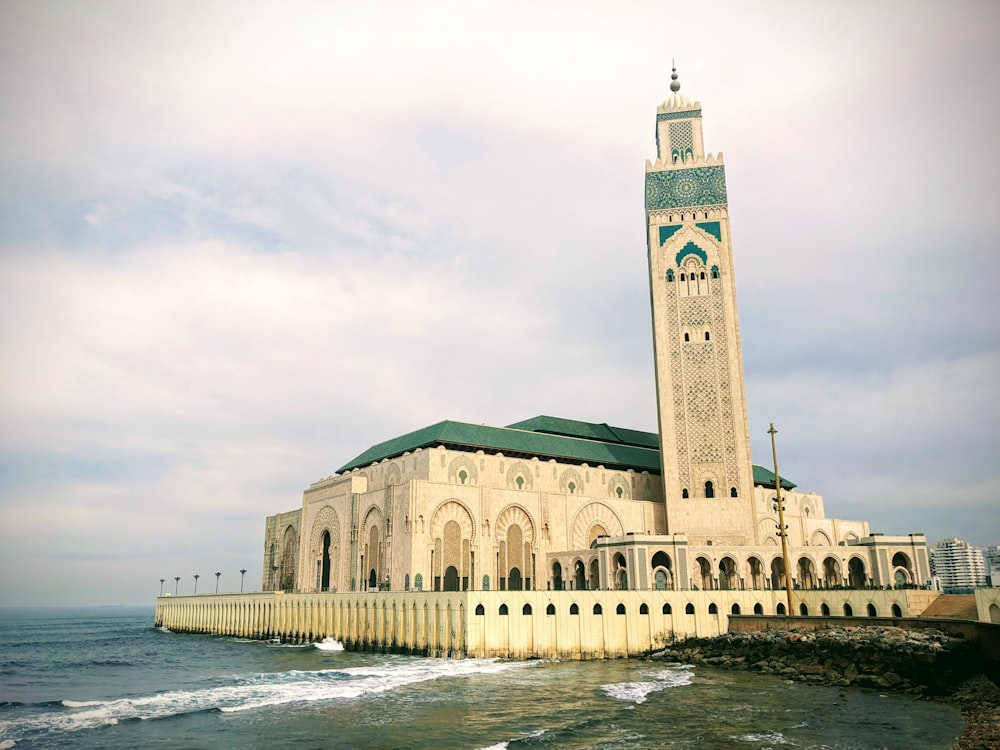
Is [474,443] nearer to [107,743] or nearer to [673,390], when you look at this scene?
[673,390]

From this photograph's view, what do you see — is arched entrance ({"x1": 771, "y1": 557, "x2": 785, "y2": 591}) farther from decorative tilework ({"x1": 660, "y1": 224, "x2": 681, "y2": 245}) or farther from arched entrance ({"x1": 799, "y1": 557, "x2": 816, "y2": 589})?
decorative tilework ({"x1": 660, "y1": 224, "x2": 681, "y2": 245})

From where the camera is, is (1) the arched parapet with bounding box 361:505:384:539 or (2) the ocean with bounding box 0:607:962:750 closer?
(2) the ocean with bounding box 0:607:962:750

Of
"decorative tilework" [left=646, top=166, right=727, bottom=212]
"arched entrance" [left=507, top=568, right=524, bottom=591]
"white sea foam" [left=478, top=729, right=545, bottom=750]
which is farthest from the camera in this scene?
"decorative tilework" [left=646, top=166, right=727, bottom=212]

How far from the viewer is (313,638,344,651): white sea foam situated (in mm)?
48938

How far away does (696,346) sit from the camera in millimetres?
58500

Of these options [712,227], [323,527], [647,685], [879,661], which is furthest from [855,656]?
[323,527]

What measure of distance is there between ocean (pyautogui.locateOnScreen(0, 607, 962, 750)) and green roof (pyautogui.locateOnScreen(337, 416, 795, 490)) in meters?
19.7

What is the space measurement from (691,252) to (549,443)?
19.4 metres

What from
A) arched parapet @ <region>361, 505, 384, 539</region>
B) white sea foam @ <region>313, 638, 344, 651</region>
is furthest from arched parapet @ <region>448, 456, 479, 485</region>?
white sea foam @ <region>313, 638, 344, 651</region>

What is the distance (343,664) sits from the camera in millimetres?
40375

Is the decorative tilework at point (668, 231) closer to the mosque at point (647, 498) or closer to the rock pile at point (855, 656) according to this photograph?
the mosque at point (647, 498)

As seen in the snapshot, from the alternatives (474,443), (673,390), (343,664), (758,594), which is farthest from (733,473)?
(343,664)

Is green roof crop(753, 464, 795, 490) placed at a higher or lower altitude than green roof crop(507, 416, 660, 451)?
lower

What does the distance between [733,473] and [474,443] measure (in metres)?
19.6
